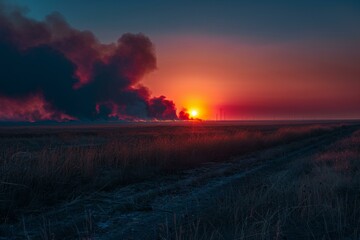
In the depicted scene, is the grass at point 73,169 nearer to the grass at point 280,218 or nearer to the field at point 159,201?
the field at point 159,201

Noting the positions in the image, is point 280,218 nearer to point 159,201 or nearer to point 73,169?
point 159,201

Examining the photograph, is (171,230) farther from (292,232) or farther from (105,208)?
(105,208)

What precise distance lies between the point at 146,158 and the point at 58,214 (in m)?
8.55

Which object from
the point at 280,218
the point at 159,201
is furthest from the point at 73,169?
the point at 280,218

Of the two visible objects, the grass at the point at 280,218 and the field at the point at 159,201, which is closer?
the grass at the point at 280,218

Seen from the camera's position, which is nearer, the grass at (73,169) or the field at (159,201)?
the field at (159,201)

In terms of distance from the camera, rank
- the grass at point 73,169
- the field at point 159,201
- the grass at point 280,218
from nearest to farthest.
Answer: the grass at point 280,218, the field at point 159,201, the grass at point 73,169

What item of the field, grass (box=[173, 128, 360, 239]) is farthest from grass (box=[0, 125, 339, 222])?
grass (box=[173, 128, 360, 239])

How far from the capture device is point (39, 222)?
7664 mm

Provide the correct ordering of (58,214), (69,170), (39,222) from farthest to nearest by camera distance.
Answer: (69,170), (58,214), (39,222)

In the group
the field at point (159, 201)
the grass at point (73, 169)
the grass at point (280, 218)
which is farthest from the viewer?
the grass at point (73, 169)

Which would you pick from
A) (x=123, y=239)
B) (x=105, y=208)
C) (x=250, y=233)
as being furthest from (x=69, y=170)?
(x=250, y=233)

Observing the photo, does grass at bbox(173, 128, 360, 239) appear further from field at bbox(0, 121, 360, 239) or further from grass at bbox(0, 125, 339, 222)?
grass at bbox(0, 125, 339, 222)

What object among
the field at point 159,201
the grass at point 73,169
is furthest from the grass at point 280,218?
the grass at point 73,169
